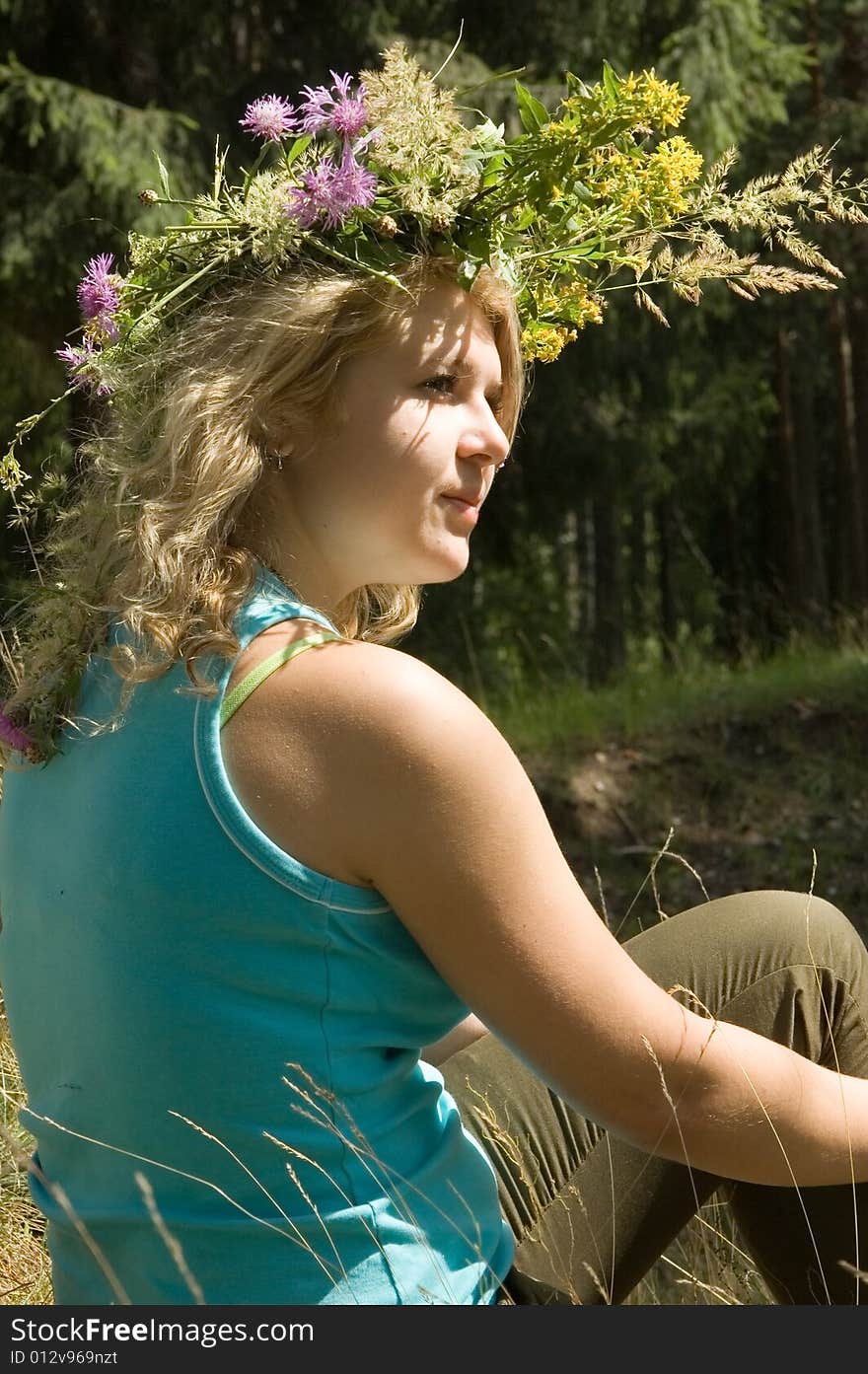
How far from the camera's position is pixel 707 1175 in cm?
172

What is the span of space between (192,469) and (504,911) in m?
0.59

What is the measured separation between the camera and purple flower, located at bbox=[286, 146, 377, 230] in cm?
161

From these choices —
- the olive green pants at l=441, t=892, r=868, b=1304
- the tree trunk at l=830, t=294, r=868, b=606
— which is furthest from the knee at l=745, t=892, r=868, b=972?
the tree trunk at l=830, t=294, r=868, b=606

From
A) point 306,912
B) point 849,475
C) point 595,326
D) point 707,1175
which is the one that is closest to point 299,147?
point 306,912

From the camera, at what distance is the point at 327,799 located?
4.20 ft

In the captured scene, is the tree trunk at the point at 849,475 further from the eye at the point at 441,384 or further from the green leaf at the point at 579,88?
the eye at the point at 441,384

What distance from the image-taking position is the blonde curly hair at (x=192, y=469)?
1.46 meters

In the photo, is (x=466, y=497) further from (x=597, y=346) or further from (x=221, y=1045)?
(x=597, y=346)

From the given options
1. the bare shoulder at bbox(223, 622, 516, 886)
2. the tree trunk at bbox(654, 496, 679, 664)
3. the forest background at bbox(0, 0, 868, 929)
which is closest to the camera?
the bare shoulder at bbox(223, 622, 516, 886)

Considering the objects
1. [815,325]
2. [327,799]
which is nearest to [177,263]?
[327,799]

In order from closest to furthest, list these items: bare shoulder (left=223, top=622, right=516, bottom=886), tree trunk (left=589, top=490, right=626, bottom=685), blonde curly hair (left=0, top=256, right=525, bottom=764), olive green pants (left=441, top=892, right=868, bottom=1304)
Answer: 1. bare shoulder (left=223, top=622, right=516, bottom=886)
2. blonde curly hair (left=0, top=256, right=525, bottom=764)
3. olive green pants (left=441, top=892, right=868, bottom=1304)
4. tree trunk (left=589, top=490, right=626, bottom=685)

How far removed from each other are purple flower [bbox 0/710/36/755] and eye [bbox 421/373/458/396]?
1.84ft

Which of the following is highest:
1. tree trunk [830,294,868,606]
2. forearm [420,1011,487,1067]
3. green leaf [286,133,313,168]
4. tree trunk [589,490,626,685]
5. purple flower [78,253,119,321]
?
green leaf [286,133,313,168]

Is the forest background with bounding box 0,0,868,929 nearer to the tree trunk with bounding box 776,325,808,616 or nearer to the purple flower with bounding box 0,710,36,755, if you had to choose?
the tree trunk with bounding box 776,325,808,616
